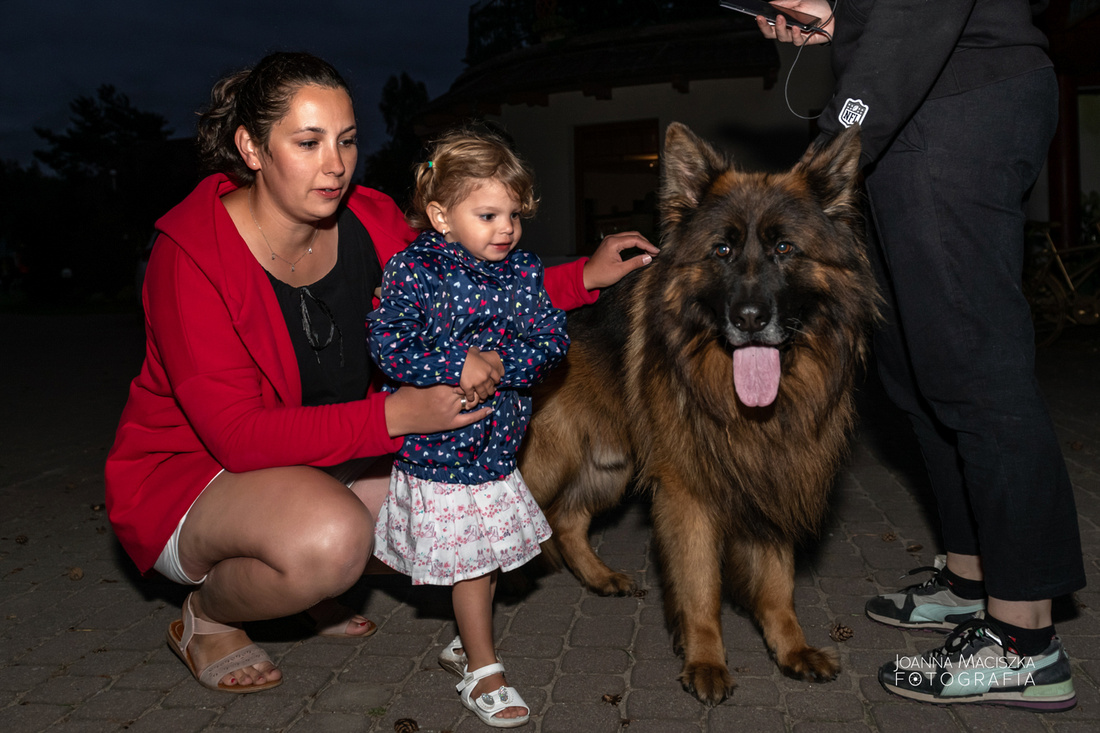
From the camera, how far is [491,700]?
2484mm

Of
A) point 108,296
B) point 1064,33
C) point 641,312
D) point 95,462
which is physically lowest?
point 108,296

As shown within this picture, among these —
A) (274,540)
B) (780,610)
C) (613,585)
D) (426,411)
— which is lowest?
(613,585)

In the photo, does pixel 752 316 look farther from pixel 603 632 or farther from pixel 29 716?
pixel 29 716

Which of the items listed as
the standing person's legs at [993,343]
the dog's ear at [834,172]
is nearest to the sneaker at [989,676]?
the standing person's legs at [993,343]

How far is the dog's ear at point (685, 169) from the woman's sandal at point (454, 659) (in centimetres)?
166

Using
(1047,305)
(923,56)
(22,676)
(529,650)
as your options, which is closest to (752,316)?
(923,56)

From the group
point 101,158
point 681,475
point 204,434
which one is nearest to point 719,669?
point 681,475

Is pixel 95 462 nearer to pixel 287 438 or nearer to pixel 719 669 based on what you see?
pixel 287 438

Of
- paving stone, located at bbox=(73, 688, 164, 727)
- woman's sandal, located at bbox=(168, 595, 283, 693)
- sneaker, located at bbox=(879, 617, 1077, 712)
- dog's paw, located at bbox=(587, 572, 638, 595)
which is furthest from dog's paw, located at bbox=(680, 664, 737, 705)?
paving stone, located at bbox=(73, 688, 164, 727)

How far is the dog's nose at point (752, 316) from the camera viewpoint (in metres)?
2.47

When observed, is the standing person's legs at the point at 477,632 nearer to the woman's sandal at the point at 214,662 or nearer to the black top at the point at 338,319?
the woman's sandal at the point at 214,662

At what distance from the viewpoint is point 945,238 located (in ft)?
7.75

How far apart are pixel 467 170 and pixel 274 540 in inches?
50.0

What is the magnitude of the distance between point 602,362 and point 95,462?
483cm
